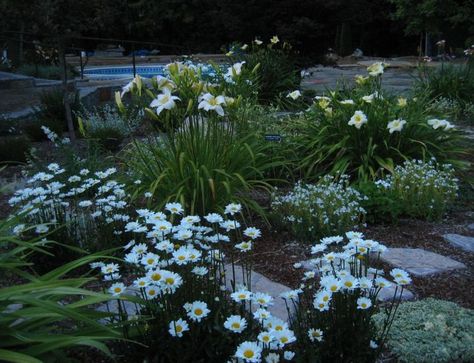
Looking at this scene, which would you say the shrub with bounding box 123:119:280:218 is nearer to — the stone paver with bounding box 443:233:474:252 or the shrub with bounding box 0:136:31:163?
the stone paver with bounding box 443:233:474:252

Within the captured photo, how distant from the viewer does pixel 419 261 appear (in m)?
3.59

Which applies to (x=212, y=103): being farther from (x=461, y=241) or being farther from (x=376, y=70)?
(x=376, y=70)

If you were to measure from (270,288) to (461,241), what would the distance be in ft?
5.34

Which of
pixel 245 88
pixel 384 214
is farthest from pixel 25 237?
pixel 245 88

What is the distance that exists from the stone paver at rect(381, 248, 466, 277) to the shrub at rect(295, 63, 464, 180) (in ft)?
4.41

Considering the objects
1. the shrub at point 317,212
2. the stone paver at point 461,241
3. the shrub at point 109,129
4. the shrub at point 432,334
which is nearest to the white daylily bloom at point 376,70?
the shrub at point 317,212

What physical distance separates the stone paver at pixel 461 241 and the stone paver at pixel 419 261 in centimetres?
30

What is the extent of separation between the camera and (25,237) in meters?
3.62

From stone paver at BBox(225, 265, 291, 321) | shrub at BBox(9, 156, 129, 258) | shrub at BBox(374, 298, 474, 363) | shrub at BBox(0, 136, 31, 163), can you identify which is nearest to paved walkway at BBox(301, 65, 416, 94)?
shrub at BBox(0, 136, 31, 163)

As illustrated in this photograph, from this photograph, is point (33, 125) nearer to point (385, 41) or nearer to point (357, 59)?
point (357, 59)

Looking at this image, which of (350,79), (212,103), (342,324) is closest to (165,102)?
(212,103)

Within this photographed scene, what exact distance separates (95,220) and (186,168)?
862 millimetres

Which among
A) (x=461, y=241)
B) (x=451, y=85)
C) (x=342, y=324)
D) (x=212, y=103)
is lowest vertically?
(x=461, y=241)

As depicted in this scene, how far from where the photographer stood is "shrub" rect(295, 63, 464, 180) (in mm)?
5199
